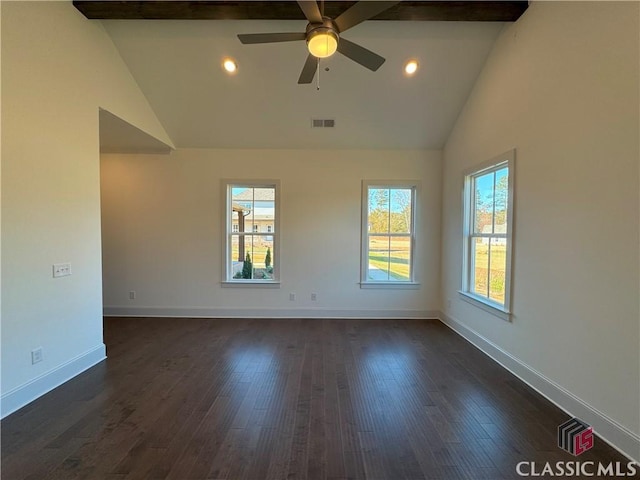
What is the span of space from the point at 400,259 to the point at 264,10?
3.78 m

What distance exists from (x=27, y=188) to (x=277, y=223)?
9.70 ft

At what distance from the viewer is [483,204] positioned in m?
3.79

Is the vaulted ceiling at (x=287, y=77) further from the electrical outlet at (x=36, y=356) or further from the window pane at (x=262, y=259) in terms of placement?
the electrical outlet at (x=36, y=356)

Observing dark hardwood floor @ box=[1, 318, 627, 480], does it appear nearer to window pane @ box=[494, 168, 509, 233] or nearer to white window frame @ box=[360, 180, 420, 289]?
white window frame @ box=[360, 180, 420, 289]

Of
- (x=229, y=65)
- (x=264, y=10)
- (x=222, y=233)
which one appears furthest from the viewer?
(x=222, y=233)

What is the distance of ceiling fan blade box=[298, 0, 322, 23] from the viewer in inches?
72.2

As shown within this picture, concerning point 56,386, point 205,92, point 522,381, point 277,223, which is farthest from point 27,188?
point 522,381

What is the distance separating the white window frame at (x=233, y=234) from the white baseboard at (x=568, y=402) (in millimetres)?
3016

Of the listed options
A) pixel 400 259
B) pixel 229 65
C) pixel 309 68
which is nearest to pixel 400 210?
pixel 400 259

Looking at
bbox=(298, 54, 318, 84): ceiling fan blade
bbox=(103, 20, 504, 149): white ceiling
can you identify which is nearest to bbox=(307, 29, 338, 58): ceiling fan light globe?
bbox=(298, 54, 318, 84): ceiling fan blade

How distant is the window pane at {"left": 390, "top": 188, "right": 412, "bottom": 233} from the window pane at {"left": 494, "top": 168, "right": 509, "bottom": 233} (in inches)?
63.2

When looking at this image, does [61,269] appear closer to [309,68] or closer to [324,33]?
[309,68]

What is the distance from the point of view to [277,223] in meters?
4.88

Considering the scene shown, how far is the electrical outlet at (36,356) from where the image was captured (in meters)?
2.52
